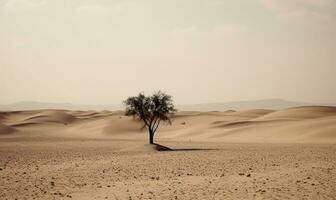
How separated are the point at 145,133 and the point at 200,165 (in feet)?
144

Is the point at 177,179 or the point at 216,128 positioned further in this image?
the point at 216,128

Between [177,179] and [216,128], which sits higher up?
[216,128]

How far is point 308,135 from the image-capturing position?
45.5m

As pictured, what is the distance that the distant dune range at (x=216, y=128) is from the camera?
4800cm

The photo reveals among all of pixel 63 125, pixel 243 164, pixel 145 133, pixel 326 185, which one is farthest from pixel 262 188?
pixel 63 125

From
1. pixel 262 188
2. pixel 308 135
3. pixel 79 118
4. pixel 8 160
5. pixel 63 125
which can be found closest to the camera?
pixel 262 188

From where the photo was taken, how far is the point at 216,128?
208 feet

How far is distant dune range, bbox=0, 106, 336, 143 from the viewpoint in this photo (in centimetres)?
4800

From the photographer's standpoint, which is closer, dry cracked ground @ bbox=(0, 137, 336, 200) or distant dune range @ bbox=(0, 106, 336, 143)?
dry cracked ground @ bbox=(0, 137, 336, 200)

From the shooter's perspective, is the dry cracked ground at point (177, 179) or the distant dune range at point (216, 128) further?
the distant dune range at point (216, 128)

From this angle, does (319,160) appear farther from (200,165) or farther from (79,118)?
(79,118)

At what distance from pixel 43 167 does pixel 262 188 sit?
14641mm

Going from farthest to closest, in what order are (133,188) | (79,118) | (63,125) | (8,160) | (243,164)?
(79,118)
(63,125)
(8,160)
(243,164)
(133,188)

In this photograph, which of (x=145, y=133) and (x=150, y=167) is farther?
(x=145, y=133)
